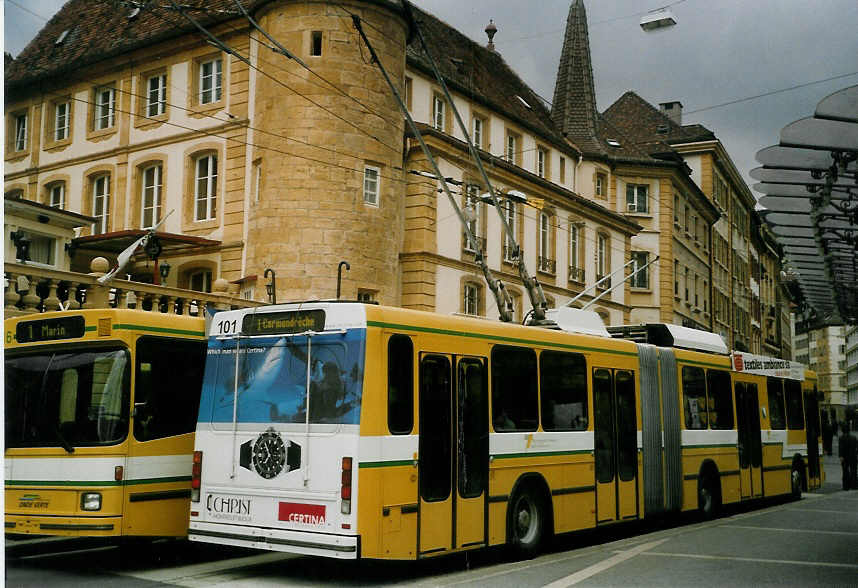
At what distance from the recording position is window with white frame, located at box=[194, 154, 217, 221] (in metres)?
31.2

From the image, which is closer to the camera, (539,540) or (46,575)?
(46,575)

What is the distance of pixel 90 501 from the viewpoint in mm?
10562

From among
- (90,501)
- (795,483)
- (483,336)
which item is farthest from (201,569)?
(795,483)

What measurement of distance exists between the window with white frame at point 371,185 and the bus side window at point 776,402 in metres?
12.7

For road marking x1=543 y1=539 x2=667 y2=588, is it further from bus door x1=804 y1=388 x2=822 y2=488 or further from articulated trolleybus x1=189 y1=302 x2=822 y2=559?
bus door x1=804 y1=388 x2=822 y2=488

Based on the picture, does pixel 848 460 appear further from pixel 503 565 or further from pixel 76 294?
pixel 76 294

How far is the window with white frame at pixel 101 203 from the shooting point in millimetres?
34062

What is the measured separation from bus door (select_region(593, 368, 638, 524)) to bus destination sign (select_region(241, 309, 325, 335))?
15.8 feet

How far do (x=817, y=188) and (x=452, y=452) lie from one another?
20.4ft

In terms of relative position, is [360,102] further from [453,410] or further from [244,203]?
[453,410]

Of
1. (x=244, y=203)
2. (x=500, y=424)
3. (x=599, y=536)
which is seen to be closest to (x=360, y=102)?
(x=244, y=203)

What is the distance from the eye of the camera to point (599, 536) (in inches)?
604

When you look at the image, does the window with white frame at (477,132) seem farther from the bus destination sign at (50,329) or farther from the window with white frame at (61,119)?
the bus destination sign at (50,329)

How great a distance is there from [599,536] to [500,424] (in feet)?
14.7
